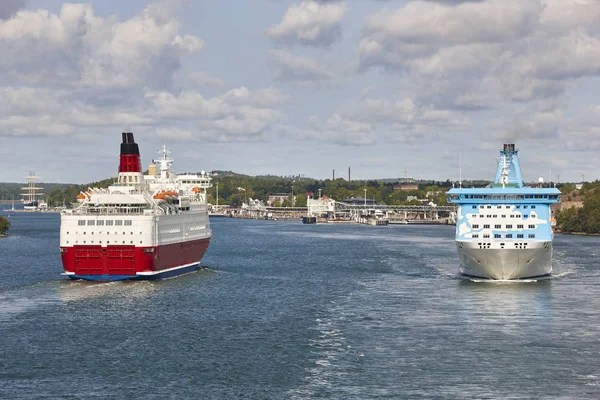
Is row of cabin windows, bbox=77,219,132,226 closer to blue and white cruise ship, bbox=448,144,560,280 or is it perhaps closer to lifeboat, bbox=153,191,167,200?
lifeboat, bbox=153,191,167,200

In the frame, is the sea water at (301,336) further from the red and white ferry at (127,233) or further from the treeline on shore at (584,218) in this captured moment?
the treeline on shore at (584,218)

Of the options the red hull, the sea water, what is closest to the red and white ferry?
the red hull

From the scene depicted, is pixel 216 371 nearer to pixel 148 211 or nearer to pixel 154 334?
pixel 154 334

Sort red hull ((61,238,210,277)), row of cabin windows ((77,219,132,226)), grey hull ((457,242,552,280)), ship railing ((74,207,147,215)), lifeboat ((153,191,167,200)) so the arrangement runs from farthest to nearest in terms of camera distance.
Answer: lifeboat ((153,191,167,200))
ship railing ((74,207,147,215))
row of cabin windows ((77,219,132,226))
grey hull ((457,242,552,280))
red hull ((61,238,210,277))

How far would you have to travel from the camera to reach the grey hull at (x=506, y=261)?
77938 mm

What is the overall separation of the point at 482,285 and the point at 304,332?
26.2 metres

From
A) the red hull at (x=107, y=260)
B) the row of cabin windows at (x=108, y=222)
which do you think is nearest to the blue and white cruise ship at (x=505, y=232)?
the red hull at (x=107, y=260)

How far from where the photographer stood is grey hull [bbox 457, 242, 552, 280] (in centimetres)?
7794

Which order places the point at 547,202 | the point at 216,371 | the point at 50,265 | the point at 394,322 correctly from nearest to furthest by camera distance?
the point at 216,371 < the point at 394,322 < the point at 547,202 < the point at 50,265

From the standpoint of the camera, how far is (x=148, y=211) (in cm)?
7981

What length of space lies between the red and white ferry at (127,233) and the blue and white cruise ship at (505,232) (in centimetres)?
2632

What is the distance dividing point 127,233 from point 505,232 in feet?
107

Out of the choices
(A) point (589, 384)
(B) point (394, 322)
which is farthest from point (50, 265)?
(A) point (589, 384)

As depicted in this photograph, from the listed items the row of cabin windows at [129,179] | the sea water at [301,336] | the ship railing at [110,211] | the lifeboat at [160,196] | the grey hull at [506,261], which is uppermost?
the row of cabin windows at [129,179]
